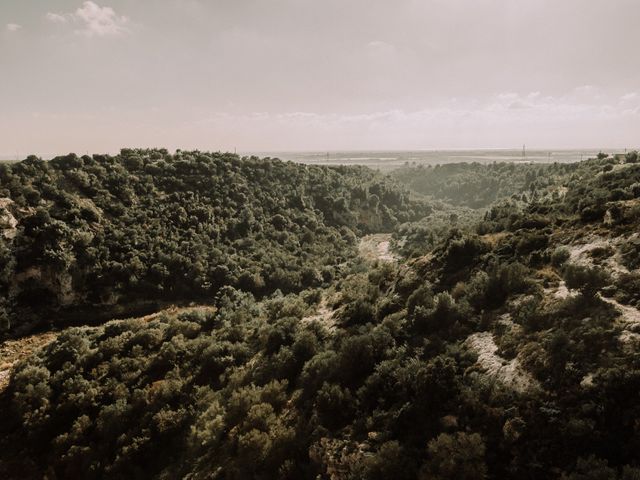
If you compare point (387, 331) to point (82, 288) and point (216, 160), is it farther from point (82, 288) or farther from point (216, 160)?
point (216, 160)

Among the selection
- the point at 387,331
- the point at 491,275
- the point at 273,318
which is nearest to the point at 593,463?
the point at 387,331

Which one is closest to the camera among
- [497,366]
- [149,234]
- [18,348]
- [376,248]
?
[497,366]

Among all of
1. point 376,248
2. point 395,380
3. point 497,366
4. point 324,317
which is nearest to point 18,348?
point 324,317

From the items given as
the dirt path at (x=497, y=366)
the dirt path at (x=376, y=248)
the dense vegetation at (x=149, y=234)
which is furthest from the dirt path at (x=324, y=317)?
the dirt path at (x=376, y=248)

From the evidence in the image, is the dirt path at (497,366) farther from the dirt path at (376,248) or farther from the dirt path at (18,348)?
the dirt path at (376,248)

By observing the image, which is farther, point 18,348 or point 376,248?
point 376,248

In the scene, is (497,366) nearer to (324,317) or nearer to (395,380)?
(395,380)

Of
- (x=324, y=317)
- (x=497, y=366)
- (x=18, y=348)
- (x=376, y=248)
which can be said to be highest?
(x=497, y=366)
